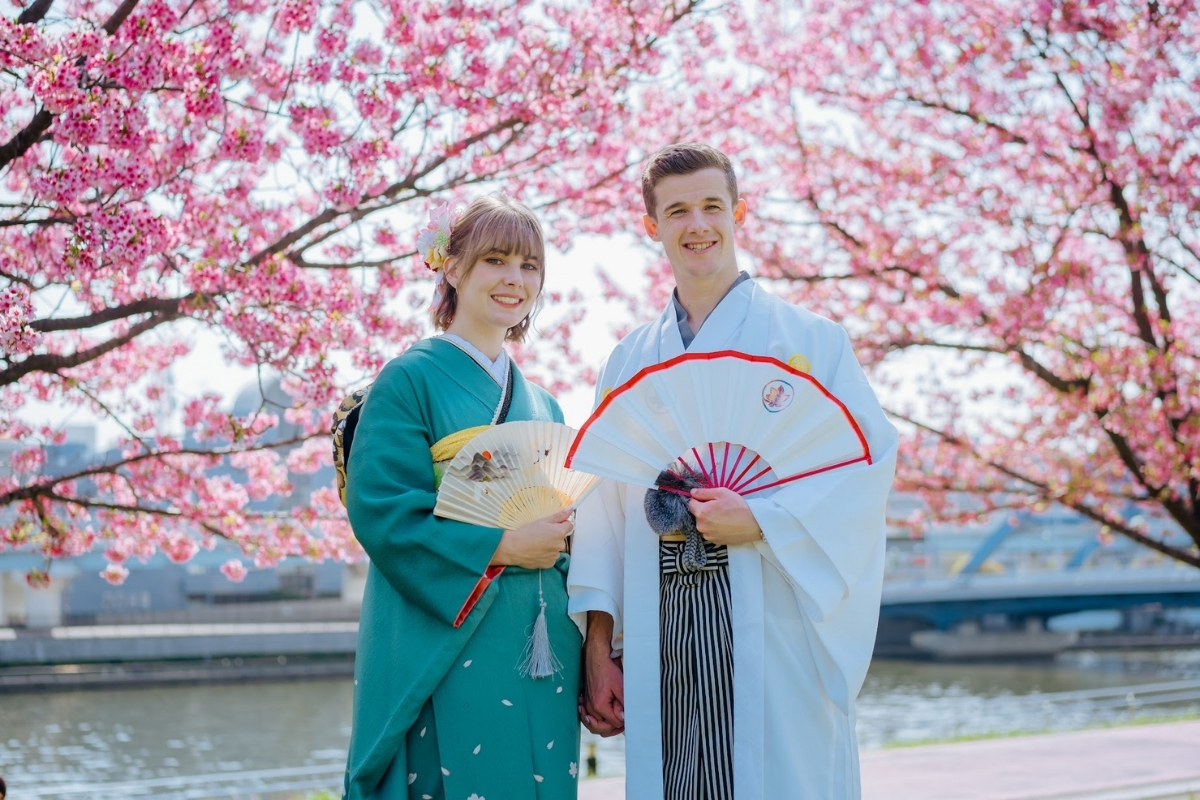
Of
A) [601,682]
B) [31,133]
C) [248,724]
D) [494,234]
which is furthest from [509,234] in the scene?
[248,724]

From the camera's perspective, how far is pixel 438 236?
2656mm

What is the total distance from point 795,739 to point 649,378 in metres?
0.83

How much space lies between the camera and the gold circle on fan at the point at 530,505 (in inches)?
95.9

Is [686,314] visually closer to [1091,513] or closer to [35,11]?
[35,11]

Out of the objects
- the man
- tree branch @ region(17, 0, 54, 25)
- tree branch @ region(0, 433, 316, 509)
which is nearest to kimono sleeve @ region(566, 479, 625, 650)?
the man

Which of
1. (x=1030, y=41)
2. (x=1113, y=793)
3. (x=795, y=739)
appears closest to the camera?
(x=795, y=739)

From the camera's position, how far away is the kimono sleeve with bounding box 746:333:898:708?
2293 millimetres

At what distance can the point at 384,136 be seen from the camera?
185 inches

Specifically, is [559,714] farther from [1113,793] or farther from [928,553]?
[928,553]

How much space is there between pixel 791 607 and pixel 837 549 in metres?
0.18

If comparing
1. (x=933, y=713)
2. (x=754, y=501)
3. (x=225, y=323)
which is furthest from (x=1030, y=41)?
(x=933, y=713)

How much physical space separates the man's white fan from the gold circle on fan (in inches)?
3.6

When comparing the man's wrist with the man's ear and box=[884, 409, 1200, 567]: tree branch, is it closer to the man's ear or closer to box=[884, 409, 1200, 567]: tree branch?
the man's ear

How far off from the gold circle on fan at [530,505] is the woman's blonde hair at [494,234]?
0.51 metres
